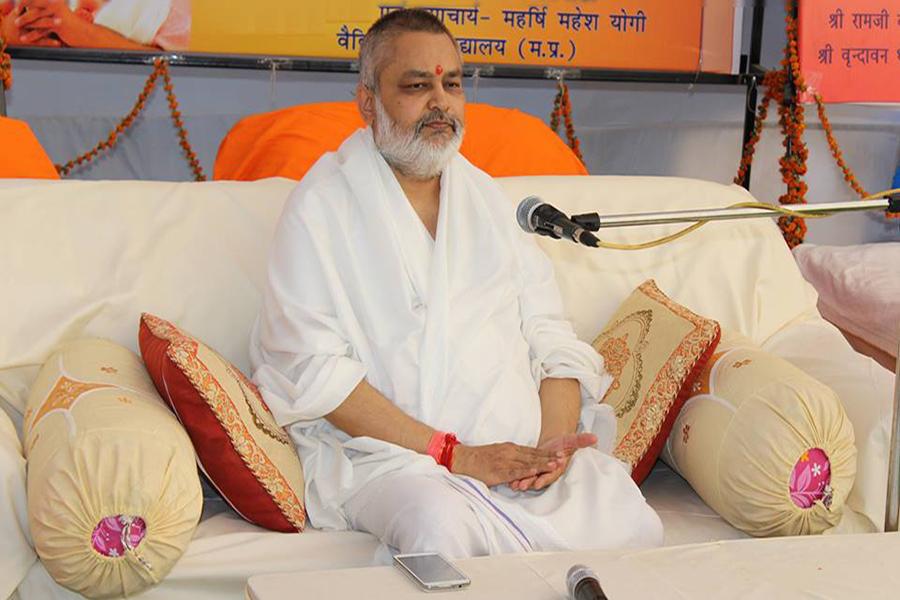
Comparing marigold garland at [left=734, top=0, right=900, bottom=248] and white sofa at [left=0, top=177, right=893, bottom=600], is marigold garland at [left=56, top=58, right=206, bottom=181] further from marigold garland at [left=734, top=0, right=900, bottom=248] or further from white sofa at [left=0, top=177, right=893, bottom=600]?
marigold garland at [left=734, top=0, right=900, bottom=248]

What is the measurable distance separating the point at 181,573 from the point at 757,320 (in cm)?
161

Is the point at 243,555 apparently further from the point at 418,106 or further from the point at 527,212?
the point at 418,106

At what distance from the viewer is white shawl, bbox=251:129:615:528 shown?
250 centimetres

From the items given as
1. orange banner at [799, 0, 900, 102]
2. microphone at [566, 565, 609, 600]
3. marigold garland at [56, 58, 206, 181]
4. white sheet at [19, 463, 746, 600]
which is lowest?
white sheet at [19, 463, 746, 600]

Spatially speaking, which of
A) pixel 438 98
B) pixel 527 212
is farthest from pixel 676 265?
pixel 527 212

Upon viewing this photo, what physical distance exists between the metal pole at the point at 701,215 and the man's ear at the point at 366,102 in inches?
46.5

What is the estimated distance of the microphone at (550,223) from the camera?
5.32 ft

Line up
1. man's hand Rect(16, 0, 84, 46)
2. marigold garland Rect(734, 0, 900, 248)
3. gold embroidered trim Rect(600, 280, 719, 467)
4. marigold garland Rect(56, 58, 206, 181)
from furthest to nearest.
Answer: marigold garland Rect(734, 0, 900, 248), marigold garland Rect(56, 58, 206, 181), man's hand Rect(16, 0, 84, 46), gold embroidered trim Rect(600, 280, 719, 467)

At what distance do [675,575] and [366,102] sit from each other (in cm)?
152

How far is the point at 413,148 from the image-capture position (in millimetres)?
2719

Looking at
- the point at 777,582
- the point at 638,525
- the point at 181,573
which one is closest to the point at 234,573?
the point at 181,573

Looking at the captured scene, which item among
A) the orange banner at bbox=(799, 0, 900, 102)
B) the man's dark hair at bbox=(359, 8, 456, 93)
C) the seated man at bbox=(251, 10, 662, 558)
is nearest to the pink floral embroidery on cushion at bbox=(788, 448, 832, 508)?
the seated man at bbox=(251, 10, 662, 558)

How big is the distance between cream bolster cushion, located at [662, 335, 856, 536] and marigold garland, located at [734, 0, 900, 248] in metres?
2.74

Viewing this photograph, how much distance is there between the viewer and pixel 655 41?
5301 mm
